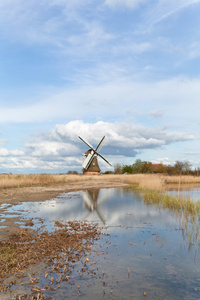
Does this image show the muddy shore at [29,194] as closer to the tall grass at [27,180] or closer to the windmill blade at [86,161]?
the tall grass at [27,180]

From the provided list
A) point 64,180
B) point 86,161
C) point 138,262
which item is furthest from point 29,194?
point 86,161

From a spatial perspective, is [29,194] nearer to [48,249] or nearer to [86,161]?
[48,249]

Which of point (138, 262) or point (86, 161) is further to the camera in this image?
point (86, 161)

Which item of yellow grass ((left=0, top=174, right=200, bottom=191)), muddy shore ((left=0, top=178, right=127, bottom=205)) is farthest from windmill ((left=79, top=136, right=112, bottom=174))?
muddy shore ((left=0, top=178, right=127, bottom=205))

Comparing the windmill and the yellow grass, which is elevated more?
the windmill

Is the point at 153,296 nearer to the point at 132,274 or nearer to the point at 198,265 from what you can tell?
the point at 132,274

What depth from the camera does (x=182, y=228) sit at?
9219 mm

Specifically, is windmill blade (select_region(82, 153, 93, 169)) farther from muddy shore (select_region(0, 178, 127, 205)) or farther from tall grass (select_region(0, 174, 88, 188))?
muddy shore (select_region(0, 178, 127, 205))

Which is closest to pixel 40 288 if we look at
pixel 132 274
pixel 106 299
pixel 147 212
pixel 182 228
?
pixel 106 299

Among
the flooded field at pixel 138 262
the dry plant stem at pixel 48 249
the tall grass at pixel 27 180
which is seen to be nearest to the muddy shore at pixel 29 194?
the tall grass at pixel 27 180

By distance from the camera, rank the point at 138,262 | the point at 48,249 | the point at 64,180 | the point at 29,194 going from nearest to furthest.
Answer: the point at 138,262, the point at 48,249, the point at 29,194, the point at 64,180

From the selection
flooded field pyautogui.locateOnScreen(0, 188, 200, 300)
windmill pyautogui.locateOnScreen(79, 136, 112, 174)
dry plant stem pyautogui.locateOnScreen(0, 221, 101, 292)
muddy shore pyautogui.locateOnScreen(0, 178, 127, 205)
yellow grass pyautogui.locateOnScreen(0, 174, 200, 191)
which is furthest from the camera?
windmill pyautogui.locateOnScreen(79, 136, 112, 174)

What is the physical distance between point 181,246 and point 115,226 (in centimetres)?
304

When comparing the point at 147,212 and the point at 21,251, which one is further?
the point at 147,212
